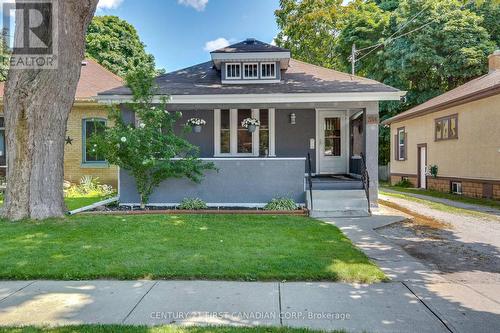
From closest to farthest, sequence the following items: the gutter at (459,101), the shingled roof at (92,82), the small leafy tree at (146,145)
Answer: the small leafy tree at (146,145)
the gutter at (459,101)
the shingled roof at (92,82)

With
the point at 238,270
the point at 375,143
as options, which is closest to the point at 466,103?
the point at 375,143

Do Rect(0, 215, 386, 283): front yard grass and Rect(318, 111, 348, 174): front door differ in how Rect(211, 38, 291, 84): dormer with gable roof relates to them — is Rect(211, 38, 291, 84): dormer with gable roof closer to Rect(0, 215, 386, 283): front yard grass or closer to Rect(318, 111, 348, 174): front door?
Rect(318, 111, 348, 174): front door

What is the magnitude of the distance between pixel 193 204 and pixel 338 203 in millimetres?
3826

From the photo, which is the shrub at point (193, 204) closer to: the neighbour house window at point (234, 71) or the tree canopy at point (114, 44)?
the neighbour house window at point (234, 71)

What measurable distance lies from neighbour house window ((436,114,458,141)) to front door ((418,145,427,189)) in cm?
155

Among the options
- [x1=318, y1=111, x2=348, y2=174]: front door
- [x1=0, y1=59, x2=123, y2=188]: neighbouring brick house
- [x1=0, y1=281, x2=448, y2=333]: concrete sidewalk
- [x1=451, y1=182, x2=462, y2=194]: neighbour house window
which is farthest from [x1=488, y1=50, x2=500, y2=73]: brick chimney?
[x1=0, y1=59, x2=123, y2=188]: neighbouring brick house

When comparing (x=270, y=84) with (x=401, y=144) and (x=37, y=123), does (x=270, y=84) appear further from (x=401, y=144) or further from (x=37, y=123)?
(x=401, y=144)

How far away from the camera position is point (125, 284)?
4.37m

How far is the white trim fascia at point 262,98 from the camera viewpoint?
9742 millimetres

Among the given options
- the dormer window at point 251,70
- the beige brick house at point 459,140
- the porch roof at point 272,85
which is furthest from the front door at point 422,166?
the dormer window at point 251,70

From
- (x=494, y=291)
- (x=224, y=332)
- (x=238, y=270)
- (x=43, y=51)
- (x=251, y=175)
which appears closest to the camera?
(x=224, y=332)

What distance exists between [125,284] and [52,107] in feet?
16.9

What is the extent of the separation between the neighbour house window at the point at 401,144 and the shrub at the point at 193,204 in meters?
15.5

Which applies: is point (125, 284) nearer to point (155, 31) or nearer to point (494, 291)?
point (494, 291)
